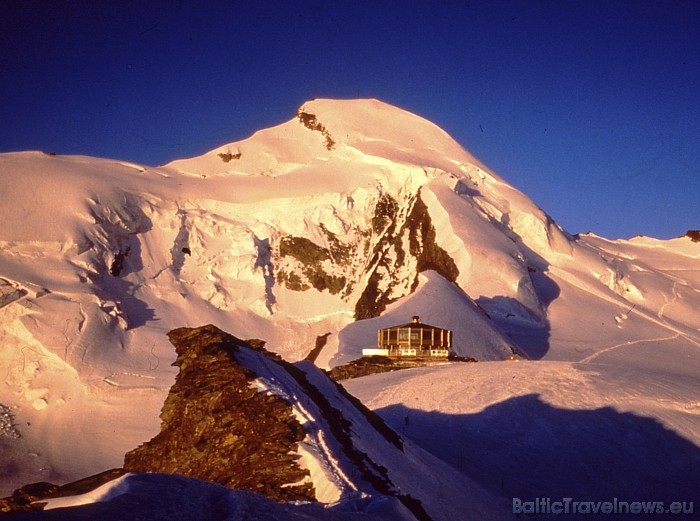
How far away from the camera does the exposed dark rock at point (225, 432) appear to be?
8.23 metres

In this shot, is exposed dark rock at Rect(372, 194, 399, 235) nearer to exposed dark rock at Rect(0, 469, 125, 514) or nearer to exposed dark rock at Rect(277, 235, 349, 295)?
exposed dark rock at Rect(277, 235, 349, 295)

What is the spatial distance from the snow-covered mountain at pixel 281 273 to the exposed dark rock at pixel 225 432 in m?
22.9

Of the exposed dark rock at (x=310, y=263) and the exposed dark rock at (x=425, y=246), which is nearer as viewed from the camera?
the exposed dark rock at (x=425, y=246)

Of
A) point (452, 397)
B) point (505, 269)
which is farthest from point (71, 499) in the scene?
point (505, 269)

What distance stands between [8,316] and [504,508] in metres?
34.9

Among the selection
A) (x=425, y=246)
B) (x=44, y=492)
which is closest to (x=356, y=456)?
(x=44, y=492)

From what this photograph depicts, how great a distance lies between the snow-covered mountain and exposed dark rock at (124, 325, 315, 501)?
22926mm

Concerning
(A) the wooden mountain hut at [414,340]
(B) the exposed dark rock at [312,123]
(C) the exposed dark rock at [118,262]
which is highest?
(B) the exposed dark rock at [312,123]

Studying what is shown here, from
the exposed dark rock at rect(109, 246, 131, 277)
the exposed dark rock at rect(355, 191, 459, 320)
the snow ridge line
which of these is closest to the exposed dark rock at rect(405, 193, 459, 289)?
the exposed dark rock at rect(355, 191, 459, 320)

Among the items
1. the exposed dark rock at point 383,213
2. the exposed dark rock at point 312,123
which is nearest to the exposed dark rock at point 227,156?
the exposed dark rock at point 312,123

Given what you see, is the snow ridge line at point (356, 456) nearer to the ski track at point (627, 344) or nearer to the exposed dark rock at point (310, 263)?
the ski track at point (627, 344)

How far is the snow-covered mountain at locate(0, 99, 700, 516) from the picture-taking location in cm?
3962

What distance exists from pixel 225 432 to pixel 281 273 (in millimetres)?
48302

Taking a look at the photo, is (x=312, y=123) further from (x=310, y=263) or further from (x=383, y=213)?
(x=310, y=263)
